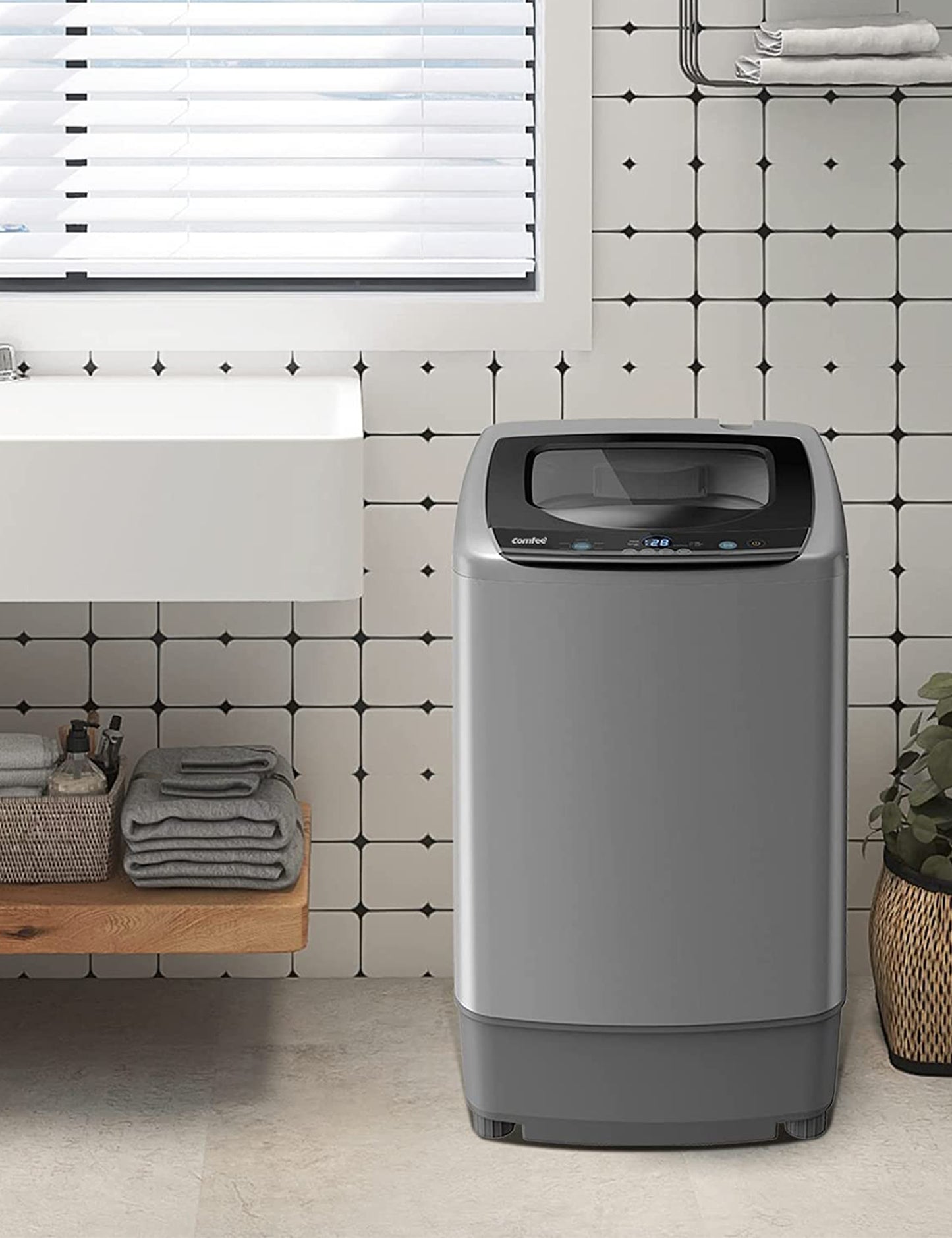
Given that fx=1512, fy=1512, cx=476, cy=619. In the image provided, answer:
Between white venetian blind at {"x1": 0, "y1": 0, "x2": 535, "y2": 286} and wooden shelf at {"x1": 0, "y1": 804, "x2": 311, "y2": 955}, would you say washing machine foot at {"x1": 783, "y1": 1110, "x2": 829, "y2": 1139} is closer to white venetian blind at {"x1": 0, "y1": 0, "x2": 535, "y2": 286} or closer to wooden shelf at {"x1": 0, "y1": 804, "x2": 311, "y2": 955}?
wooden shelf at {"x1": 0, "y1": 804, "x2": 311, "y2": 955}

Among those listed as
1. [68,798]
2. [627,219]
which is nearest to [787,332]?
[627,219]

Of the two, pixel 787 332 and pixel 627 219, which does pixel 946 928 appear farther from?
pixel 627 219

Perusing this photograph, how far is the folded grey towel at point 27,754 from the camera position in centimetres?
200

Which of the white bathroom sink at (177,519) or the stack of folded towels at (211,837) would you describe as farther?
the stack of folded towels at (211,837)

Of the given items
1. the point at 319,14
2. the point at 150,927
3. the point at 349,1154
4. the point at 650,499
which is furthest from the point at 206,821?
the point at 319,14

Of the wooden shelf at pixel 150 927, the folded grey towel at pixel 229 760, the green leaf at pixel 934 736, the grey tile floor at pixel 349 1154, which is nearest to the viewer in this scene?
the grey tile floor at pixel 349 1154

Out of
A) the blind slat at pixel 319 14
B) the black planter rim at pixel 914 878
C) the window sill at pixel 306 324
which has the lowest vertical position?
the black planter rim at pixel 914 878

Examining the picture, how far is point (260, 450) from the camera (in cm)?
155

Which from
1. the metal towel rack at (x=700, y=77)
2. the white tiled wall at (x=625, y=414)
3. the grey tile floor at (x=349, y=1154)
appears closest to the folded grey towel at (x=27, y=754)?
the white tiled wall at (x=625, y=414)

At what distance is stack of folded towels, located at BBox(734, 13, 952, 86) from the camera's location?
200cm

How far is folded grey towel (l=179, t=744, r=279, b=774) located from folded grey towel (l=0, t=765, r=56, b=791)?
0.63 ft

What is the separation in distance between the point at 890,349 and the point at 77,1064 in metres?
1.55

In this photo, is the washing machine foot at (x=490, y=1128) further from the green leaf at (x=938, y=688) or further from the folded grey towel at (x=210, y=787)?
the green leaf at (x=938, y=688)

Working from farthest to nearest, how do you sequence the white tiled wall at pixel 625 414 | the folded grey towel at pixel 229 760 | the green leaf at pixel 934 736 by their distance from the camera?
the white tiled wall at pixel 625 414
the folded grey towel at pixel 229 760
the green leaf at pixel 934 736
